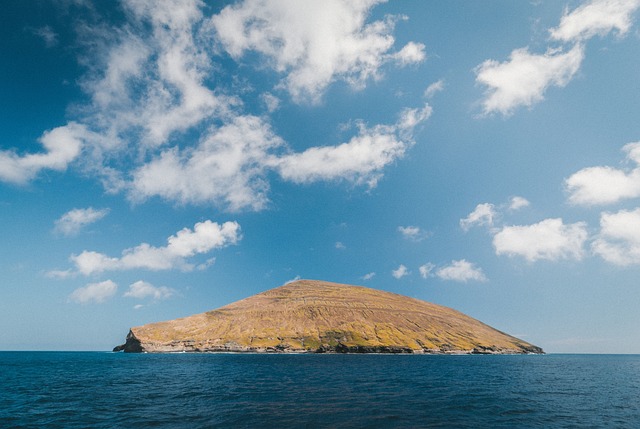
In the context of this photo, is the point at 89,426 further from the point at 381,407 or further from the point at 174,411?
the point at 381,407

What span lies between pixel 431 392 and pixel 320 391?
1693 cm

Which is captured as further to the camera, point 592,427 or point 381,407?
point 381,407

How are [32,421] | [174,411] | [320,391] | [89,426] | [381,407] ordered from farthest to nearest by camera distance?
[320,391]
[381,407]
[174,411]
[32,421]
[89,426]

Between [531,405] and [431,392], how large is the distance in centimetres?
1314

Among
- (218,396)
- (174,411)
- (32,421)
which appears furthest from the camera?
(218,396)

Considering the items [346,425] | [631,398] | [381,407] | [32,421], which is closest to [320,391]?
[381,407]

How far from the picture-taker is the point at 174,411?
112ft

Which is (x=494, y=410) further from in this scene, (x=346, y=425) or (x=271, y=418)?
(x=271, y=418)

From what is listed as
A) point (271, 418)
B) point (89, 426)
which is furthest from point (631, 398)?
point (89, 426)

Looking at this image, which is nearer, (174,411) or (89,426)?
(89,426)

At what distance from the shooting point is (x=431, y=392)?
164 ft

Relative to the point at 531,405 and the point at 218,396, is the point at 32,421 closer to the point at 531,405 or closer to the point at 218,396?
the point at 218,396

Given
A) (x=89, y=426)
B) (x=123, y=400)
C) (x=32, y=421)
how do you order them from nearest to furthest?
(x=89, y=426), (x=32, y=421), (x=123, y=400)

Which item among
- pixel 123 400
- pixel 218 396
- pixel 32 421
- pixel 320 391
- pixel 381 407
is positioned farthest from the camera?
pixel 320 391
